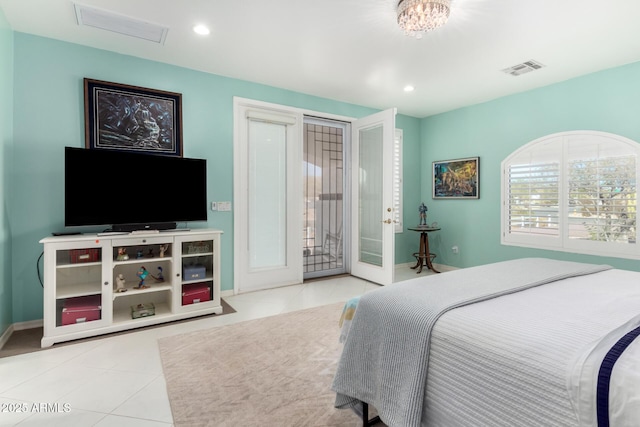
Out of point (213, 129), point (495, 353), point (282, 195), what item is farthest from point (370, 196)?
point (495, 353)

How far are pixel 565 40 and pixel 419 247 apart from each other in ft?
11.3

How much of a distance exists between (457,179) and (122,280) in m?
4.66

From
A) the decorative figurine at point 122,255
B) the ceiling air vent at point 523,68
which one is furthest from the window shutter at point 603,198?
the decorative figurine at point 122,255

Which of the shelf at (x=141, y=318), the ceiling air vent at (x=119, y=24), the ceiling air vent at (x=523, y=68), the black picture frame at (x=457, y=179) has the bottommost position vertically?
A: the shelf at (x=141, y=318)

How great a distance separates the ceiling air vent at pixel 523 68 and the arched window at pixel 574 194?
0.91 meters

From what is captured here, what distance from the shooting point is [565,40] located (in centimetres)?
288

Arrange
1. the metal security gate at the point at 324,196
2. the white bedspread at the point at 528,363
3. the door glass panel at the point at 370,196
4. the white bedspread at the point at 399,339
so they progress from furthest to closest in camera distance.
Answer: the metal security gate at the point at 324,196, the door glass panel at the point at 370,196, the white bedspread at the point at 399,339, the white bedspread at the point at 528,363

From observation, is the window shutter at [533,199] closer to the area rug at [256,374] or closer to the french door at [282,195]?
the french door at [282,195]

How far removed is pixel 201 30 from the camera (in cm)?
276

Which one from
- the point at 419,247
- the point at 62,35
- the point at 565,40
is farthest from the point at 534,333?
the point at 419,247

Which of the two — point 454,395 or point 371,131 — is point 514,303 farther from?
point 371,131

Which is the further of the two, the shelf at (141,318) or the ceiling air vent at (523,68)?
the ceiling air vent at (523,68)

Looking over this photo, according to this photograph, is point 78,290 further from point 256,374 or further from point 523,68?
point 523,68

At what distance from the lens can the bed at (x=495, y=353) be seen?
0.89 meters
